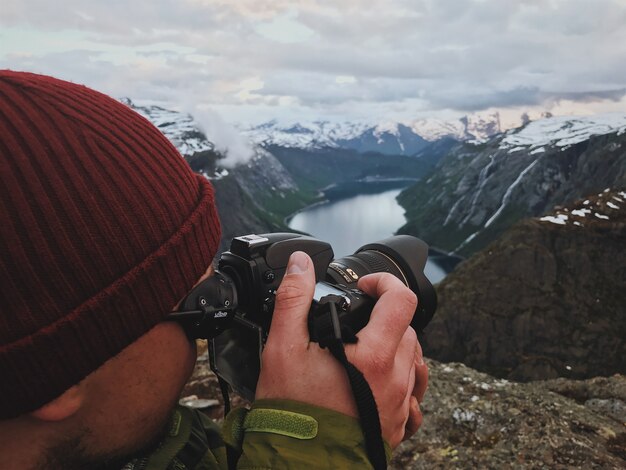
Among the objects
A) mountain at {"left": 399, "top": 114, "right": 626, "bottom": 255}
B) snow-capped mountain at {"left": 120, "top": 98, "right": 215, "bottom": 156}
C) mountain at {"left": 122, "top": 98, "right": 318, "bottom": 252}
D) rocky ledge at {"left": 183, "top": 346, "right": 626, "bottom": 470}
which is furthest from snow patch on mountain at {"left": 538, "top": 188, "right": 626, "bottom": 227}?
snow-capped mountain at {"left": 120, "top": 98, "right": 215, "bottom": 156}

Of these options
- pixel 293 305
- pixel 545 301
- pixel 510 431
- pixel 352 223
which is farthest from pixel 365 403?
pixel 352 223

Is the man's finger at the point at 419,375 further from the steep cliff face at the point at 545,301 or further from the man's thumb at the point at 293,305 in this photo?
the steep cliff face at the point at 545,301

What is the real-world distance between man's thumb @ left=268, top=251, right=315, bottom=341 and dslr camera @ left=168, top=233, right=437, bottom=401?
0.04 meters

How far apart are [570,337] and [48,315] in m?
50.3

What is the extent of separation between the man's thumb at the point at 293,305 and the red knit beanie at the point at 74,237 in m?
0.36

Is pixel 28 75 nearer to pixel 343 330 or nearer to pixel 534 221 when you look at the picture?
pixel 343 330

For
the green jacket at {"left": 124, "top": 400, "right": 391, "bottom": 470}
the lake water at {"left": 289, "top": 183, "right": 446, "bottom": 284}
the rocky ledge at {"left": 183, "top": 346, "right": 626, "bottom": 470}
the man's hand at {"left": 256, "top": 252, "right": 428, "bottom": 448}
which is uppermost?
the man's hand at {"left": 256, "top": 252, "right": 428, "bottom": 448}

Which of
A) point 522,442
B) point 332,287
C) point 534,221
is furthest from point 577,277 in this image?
point 332,287

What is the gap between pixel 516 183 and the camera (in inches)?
5074

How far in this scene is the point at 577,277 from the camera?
164 ft

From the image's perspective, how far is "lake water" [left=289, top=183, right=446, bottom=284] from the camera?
121331mm

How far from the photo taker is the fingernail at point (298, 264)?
1766mm

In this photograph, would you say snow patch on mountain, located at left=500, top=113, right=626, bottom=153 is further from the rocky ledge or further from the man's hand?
the man's hand

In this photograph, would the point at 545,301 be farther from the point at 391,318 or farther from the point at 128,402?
the point at 128,402
